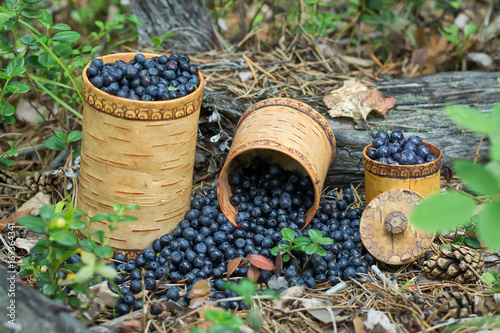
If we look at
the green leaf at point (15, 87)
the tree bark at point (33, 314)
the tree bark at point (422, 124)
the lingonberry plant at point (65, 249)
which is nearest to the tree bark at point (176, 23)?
the green leaf at point (15, 87)

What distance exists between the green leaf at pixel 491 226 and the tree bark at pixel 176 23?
8.87 feet

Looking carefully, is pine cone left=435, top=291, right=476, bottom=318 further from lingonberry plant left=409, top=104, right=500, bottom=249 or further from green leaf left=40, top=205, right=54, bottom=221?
green leaf left=40, top=205, right=54, bottom=221

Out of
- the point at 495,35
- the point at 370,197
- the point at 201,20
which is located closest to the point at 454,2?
the point at 495,35

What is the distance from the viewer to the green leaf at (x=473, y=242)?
2.39 m

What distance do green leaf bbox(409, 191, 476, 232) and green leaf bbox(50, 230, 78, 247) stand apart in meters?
1.06

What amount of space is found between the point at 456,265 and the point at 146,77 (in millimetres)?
1633

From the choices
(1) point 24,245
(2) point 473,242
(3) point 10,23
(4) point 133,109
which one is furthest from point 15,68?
(2) point 473,242

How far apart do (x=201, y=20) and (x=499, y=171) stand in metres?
2.79

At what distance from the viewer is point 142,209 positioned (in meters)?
2.28

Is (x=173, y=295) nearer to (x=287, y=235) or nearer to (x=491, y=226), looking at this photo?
(x=287, y=235)

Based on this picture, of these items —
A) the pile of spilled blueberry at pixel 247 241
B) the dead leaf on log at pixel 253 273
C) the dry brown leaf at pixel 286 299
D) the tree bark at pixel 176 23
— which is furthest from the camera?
the tree bark at pixel 176 23

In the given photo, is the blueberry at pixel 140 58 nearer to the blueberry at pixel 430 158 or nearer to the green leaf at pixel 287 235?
the green leaf at pixel 287 235

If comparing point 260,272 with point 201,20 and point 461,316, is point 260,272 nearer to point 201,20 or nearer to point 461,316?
point 461,316

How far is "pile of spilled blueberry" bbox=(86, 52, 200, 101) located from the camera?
211cm
